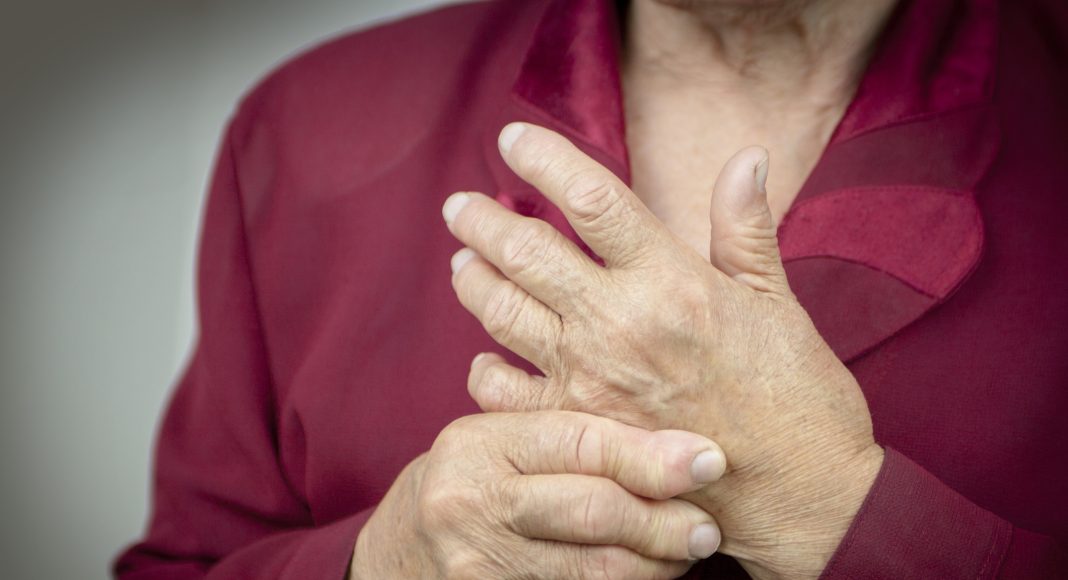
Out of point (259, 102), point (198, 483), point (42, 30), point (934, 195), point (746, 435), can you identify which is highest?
point (42, 30)

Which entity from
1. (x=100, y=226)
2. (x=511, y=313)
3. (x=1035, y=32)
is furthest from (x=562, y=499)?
(x=100, y=226)

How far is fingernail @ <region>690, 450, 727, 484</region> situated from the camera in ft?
2.47

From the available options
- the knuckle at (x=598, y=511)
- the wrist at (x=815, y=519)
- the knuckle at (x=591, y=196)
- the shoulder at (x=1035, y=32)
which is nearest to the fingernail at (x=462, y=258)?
the knuckle at (x=591, y=196)

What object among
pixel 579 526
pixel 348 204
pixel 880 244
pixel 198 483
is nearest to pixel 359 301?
pixel 348 204

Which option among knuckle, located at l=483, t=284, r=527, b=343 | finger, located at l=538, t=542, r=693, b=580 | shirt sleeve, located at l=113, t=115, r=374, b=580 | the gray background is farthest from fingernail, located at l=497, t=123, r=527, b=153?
the gray background

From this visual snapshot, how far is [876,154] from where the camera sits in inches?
38.3

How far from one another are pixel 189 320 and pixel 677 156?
1.57 m

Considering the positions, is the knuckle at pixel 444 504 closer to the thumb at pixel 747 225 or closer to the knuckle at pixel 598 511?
the knuckle at pixel 598 511

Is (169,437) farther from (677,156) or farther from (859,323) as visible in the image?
(859,323)

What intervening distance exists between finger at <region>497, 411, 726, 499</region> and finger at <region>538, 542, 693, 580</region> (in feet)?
0.19

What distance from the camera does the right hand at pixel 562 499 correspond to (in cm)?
77

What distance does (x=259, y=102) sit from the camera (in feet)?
3.95

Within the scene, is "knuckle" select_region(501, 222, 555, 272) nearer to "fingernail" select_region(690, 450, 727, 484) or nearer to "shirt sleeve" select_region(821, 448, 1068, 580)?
"fingernail" select_region(690, 450, 727, 484)

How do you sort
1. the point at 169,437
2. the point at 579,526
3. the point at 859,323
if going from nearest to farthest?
the point at 579,526 → the point at 859,323 → the point at 169,437
